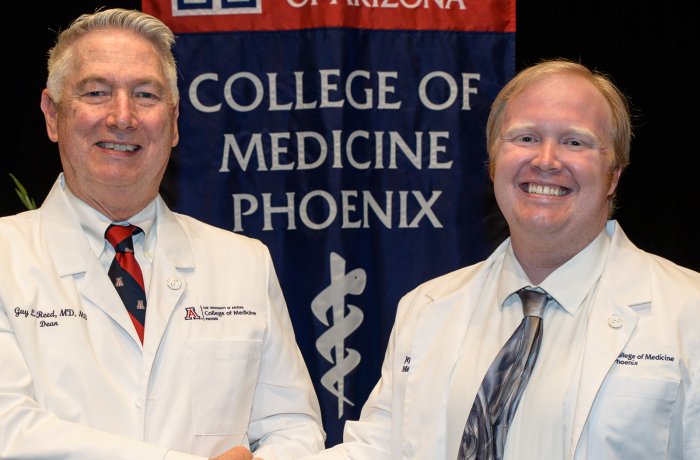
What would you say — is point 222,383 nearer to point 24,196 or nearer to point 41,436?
point 41,436

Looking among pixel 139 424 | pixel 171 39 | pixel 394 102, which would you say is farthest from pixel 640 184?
pixel 139 424

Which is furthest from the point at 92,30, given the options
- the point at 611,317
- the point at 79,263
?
the point at 611,317

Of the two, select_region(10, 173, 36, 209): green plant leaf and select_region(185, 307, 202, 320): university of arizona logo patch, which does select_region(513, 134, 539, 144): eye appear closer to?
select_region(185, 307, 202, 320): university of arizona logo patch

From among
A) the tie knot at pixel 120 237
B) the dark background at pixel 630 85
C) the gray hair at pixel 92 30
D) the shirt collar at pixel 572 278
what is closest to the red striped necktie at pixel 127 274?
the tie knot at pixel 120 237

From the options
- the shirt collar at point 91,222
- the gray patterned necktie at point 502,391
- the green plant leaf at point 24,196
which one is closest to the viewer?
the gray patterned necktie at point 502,391

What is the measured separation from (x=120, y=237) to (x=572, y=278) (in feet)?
3.83

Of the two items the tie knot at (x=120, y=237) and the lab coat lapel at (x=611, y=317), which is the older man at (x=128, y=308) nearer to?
the tie knot at (x=120, y=237)

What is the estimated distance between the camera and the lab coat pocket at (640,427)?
2.36 meters

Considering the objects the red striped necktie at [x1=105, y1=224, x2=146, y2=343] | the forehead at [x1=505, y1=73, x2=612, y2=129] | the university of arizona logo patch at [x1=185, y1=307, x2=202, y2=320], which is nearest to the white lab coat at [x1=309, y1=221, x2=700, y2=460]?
the forehead at [x1=505, y1=73, x2=612, y2=129]

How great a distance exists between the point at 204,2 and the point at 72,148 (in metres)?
1.50

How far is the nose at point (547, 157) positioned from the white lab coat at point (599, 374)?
0.29m

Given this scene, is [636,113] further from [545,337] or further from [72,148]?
[72,148]

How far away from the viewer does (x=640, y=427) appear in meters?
2.36

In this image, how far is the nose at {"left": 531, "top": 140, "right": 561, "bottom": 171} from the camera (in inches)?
99.7
